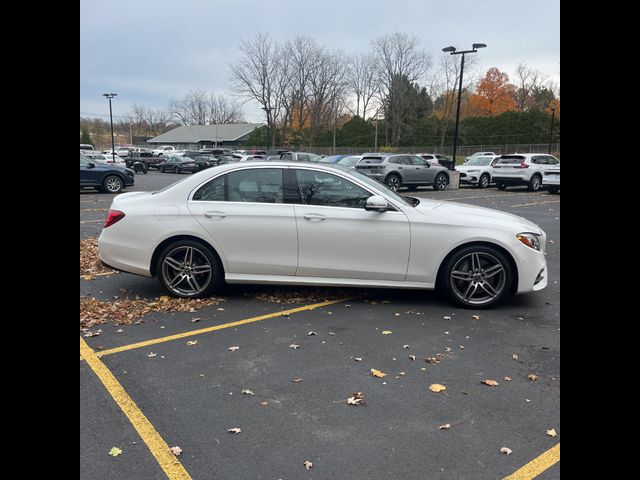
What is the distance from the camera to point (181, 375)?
12.7 ft

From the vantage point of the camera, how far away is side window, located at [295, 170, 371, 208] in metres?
5.56

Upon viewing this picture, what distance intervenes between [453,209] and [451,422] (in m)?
3.05

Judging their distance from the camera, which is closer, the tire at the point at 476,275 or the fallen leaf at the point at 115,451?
the fallen leaf at the point at 115,451

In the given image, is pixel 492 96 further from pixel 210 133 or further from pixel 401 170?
pixel 401 170

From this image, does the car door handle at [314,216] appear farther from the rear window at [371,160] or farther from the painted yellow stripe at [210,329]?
the rear window at [371,160]

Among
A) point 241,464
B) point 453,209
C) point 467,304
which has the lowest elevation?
point 241,464

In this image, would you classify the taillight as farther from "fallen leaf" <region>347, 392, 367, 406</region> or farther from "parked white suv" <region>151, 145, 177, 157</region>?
"parked white suv" <region>151, 145, 177, 157</region>

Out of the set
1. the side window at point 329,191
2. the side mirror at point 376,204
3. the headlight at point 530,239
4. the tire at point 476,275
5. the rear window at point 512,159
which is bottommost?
the tire at point 476,275

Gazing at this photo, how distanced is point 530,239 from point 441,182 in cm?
1909

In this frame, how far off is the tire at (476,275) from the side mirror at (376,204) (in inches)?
36.1

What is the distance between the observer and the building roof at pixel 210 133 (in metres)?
85.4

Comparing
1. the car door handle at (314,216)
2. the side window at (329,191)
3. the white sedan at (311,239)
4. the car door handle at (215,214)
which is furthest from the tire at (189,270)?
the side window at (329,191)
